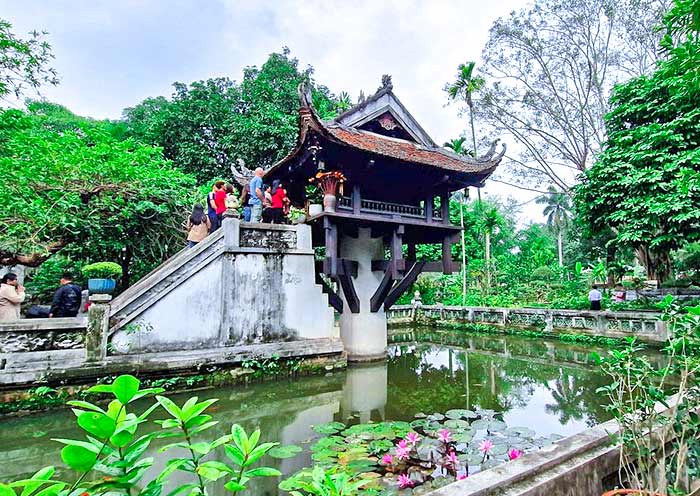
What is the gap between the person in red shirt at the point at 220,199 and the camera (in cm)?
759

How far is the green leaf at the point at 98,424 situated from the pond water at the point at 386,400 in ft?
9.47

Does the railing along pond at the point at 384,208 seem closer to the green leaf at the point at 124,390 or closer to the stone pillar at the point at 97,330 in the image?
the stone pillar at the point at 97,330

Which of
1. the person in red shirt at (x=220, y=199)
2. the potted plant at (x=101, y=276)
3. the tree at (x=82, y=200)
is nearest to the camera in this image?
the potted plant at (x=101, y=276)

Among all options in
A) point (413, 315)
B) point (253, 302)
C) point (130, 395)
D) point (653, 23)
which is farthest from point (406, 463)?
point (653, 23)

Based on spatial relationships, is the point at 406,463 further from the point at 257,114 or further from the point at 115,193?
the point at 257,114

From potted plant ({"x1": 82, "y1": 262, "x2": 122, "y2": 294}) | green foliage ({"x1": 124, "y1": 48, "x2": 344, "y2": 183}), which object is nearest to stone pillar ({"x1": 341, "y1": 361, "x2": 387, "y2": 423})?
potted plant ({"x1": 82, "y1": 262, "x2": 122, "y2": 294})

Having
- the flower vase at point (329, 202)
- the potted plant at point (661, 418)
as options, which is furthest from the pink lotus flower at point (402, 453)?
the flower vase at point (329, 202)

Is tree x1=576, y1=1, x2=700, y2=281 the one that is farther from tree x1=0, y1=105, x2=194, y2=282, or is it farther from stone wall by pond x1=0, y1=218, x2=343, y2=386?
tree x1=0, y1=105, x2=194, y2=282

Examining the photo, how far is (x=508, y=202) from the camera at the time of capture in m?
40.1

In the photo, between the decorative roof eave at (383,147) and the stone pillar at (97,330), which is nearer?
the stone pillar at (97,330)

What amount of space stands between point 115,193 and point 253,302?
3.97 meters

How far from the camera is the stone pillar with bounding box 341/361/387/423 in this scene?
5.08 meters

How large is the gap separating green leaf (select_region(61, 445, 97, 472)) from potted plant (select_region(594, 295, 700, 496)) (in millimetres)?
1802

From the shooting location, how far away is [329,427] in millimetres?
4301
